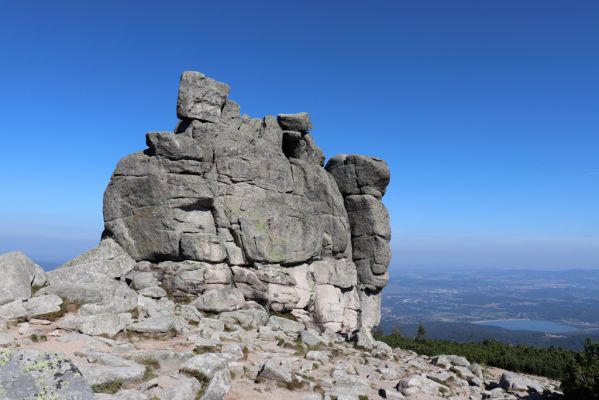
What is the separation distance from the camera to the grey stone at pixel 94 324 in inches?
742

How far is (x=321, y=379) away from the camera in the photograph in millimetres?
18688

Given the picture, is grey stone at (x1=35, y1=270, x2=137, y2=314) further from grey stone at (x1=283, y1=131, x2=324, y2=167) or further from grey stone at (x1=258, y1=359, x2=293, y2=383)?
grey stone at (x1=283, y1=131, x2=324, y2=167)

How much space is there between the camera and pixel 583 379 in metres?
20.0

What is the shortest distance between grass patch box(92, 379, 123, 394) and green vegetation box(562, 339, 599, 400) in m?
20.5

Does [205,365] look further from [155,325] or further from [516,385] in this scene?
[516,385]

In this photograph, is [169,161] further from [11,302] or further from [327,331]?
[327,331]

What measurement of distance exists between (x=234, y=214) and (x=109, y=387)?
18.8m

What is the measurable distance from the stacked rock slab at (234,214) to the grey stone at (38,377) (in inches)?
676

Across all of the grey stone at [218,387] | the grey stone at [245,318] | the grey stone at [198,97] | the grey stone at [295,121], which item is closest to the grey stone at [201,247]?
the grey stone at [245,318]

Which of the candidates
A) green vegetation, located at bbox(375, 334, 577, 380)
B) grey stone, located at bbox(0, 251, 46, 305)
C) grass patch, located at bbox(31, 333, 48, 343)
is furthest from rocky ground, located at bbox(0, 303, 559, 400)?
green vegetation, located at bbox(375, 334, 577, 380)

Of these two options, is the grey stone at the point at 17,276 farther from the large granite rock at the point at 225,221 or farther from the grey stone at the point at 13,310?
the large granite rock at the point at 225,221

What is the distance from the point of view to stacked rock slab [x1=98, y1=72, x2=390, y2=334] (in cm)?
2909

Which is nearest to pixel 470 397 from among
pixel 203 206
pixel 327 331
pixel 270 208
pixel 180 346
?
pixel 327 331

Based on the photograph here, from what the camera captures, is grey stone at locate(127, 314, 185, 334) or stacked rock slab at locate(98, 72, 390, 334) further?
stacked rock slab at locate(98, 72, 390, 334)
